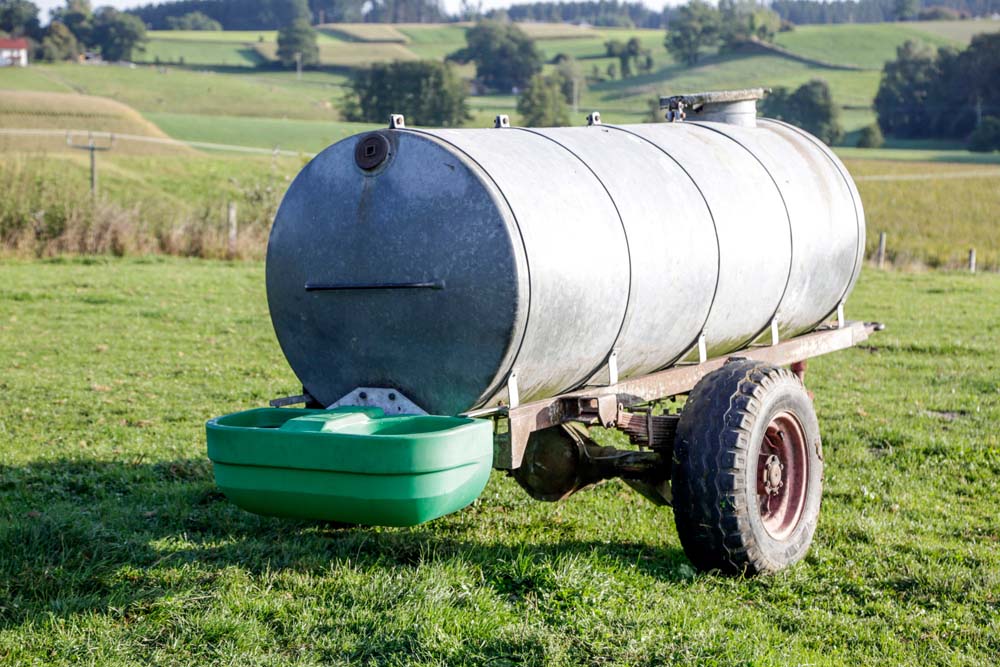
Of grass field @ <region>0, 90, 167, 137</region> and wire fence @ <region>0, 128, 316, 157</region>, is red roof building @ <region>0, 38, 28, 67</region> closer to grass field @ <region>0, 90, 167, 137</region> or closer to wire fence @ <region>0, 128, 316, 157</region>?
grass field @ <region>0, 90, 167, 137</region>

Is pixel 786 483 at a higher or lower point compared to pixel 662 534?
higher

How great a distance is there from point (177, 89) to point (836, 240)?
89.0 meters

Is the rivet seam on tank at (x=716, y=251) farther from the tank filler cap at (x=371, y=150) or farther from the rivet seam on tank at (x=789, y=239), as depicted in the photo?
the tank filler cap at (x=371, y=150)

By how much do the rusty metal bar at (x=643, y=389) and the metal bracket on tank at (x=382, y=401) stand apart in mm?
463

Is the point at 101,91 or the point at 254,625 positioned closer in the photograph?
the point at 254,625

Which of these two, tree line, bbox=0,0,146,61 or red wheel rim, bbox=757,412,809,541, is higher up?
tree line, bbox=0,0,146,61

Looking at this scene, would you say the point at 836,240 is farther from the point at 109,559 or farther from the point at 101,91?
the point at 101,91

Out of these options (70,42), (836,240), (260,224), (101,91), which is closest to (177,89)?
(101,91)

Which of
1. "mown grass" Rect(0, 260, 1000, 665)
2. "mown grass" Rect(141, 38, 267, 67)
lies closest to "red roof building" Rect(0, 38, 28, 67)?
"mown grass" Rect(141, 38, 267, 67)

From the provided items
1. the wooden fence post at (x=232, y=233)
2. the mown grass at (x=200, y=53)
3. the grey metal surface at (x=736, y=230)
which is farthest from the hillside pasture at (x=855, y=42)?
the grey metal surface at (x=736, y=230)

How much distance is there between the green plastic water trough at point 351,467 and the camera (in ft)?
14.9

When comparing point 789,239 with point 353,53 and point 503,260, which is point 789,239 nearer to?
point 503,260

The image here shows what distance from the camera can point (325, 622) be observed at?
4.91m

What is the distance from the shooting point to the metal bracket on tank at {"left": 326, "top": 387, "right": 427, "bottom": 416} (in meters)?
5.35
